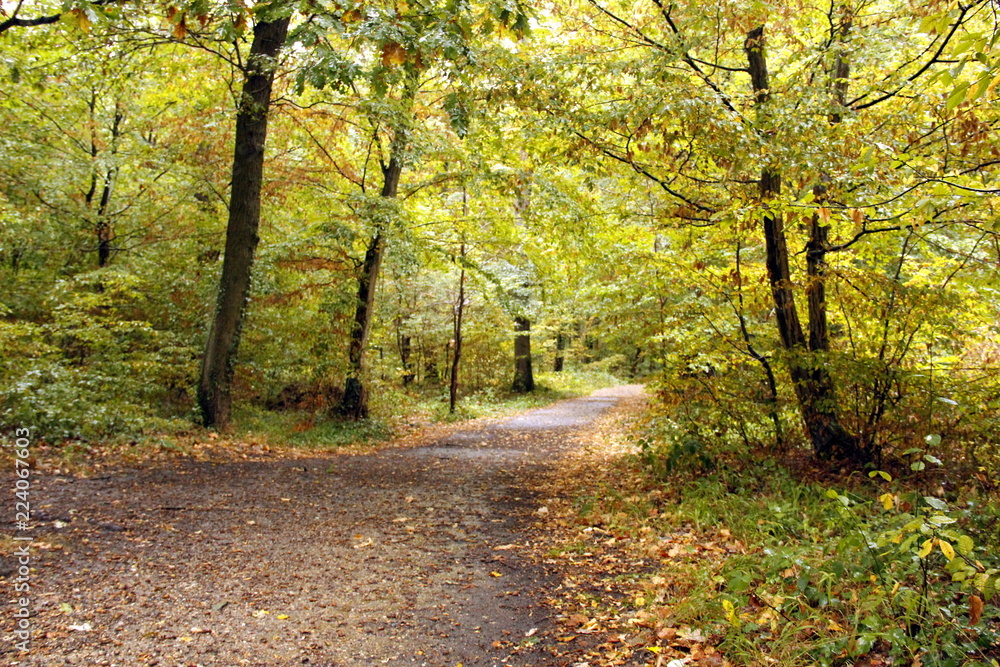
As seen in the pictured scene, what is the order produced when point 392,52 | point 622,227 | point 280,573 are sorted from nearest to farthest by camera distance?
point 392,52
point 280,573
point 622,227

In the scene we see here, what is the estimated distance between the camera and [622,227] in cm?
872

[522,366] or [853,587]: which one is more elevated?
[522,366]

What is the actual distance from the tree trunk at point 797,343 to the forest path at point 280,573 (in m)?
3.26

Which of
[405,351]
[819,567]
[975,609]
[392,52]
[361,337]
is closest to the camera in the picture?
[975,609]

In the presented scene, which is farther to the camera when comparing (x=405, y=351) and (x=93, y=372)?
(x=405, y=351)

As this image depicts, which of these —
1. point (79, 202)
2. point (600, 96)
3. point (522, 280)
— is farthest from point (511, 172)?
point (79, 202)

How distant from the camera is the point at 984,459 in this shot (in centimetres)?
487

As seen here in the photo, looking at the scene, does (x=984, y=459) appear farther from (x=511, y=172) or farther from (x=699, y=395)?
(x=511, y=172)

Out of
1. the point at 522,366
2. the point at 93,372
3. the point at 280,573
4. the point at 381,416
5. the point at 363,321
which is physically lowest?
the point at 280,573

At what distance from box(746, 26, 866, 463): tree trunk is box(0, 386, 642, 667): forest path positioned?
3258mm

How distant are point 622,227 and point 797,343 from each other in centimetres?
337

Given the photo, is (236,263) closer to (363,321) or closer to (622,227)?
(363,321)

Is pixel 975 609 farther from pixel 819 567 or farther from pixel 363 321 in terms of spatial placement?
pixel 363 321

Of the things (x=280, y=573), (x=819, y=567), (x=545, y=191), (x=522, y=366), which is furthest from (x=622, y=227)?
(x=522, y=366)
